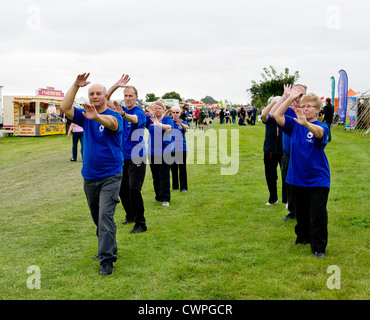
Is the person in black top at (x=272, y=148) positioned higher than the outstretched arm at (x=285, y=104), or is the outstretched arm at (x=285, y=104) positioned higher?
the outstretched arm at (x=285, y=104)

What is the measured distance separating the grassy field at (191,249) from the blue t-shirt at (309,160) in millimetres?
933

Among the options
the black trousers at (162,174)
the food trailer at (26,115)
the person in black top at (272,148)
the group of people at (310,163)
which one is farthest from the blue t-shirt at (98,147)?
the food trailer at (26,115)

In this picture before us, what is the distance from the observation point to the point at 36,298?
154 inches

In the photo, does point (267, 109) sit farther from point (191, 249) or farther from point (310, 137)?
point (191, 249)

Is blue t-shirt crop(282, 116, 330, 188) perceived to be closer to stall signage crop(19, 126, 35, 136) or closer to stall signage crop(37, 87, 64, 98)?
stall signage crop(19, 126, 35, 136)

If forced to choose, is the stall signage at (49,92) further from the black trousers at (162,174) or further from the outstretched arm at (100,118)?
the outstretched arm at (100,118)

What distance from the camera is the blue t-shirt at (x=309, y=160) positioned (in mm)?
4875

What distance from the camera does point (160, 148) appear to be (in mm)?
7723

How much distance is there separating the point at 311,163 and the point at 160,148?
347 cm

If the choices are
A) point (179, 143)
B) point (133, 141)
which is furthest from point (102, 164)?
point (179, 143)

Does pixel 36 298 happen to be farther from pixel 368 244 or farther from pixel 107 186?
pixel 368 244

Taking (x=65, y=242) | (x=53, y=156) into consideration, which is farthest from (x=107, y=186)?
(x=53, y=156)

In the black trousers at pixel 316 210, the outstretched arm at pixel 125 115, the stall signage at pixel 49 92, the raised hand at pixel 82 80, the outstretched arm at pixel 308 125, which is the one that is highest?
the stall signage at pixel 49 92
